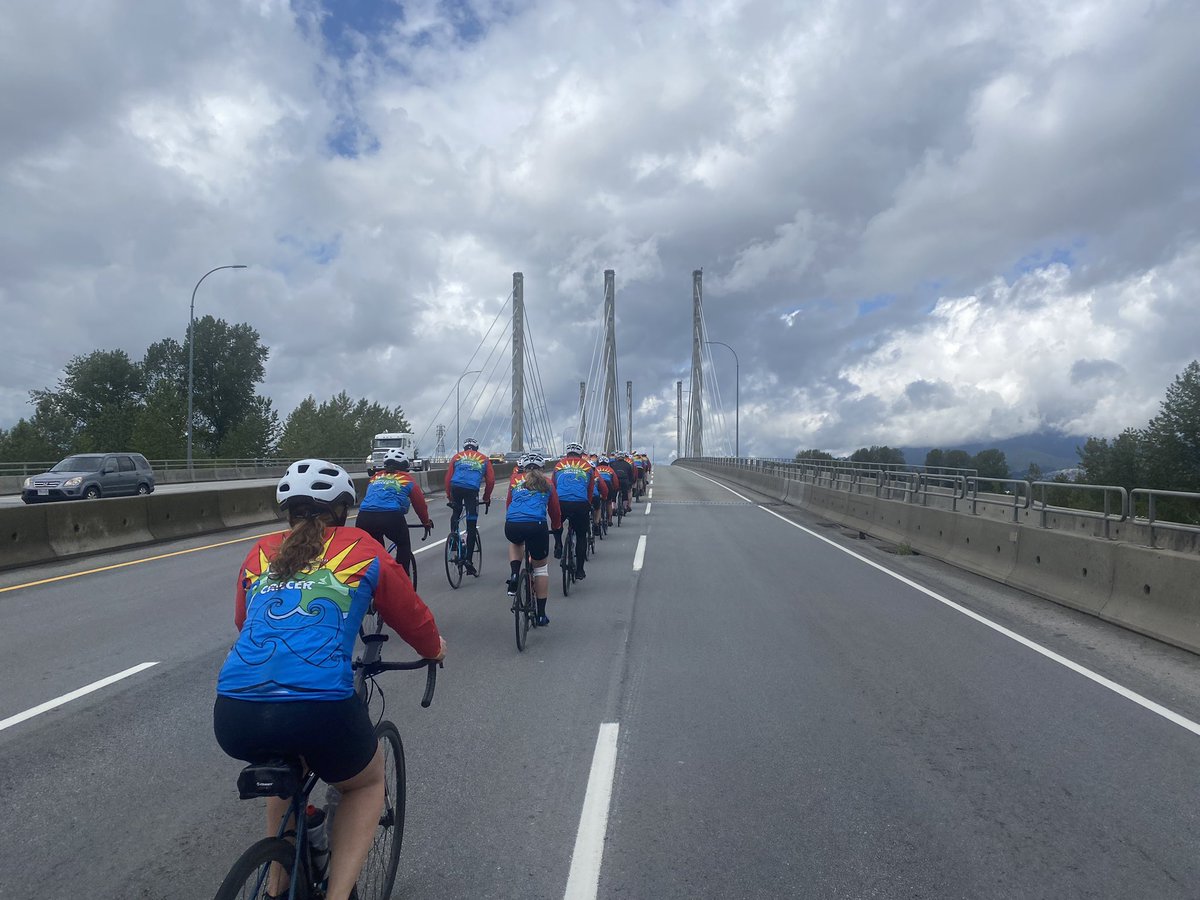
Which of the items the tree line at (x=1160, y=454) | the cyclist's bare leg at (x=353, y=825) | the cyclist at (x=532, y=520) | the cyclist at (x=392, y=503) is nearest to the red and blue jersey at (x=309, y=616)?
the cyclist's bare leg at (x=353, y=825)

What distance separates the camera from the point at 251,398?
9794 centimetres

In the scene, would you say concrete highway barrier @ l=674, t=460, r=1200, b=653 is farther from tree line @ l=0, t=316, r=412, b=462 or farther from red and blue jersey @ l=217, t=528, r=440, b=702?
tree line @ l=0, t=316, r=412, b=462

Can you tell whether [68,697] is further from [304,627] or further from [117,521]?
[117,521]

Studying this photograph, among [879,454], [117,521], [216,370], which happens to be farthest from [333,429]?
[117,521]

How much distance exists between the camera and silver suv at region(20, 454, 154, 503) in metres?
28.1

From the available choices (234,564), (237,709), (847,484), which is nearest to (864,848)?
(237,709)

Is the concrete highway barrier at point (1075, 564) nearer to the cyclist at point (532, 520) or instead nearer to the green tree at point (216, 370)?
the cyclist at point (532, 520)

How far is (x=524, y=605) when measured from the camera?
29.6 feet

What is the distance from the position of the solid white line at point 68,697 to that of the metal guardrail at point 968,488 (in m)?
10.1

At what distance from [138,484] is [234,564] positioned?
62.8 ft

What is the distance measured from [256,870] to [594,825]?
2213 millimetres

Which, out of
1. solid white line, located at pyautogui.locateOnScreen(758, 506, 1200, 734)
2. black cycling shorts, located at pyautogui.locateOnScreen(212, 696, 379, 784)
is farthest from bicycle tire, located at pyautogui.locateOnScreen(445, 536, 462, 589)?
black cycling shorts, located at pyautogui.locateOnScreen(212, 696, 379, 784)

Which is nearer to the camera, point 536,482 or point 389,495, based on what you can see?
point 536,482

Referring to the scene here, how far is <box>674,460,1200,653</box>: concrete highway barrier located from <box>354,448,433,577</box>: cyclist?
23.8 feet
